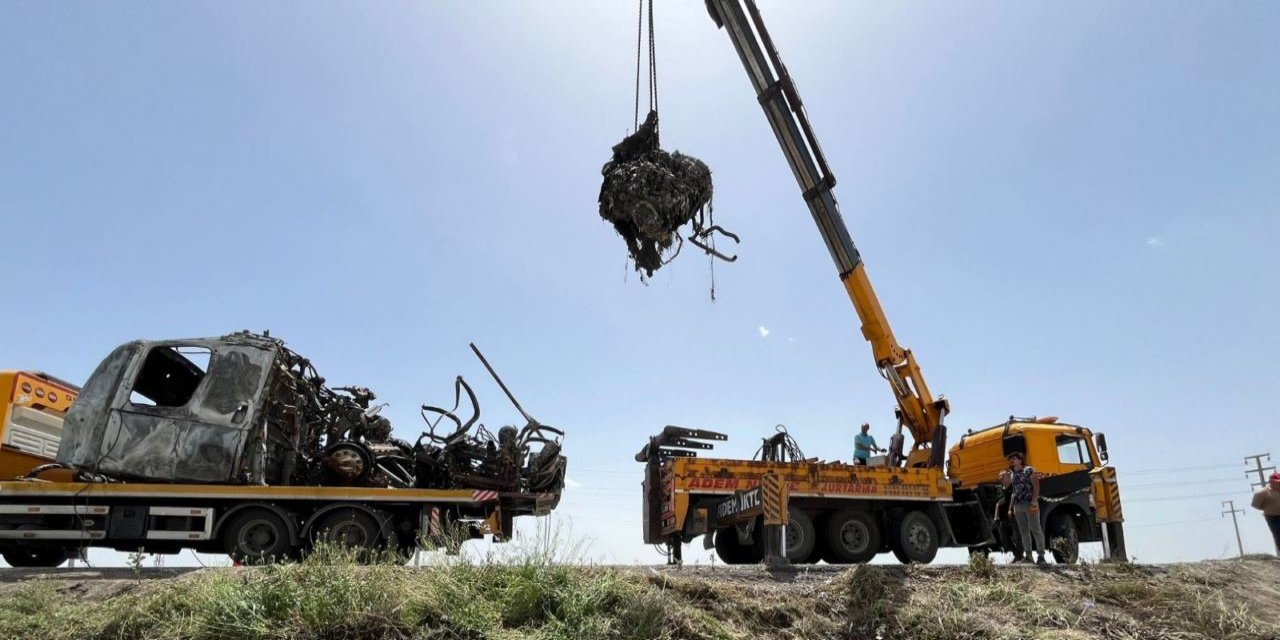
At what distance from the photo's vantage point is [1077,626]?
6.63 metres

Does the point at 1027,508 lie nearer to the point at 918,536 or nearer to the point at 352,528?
the point at 918,536

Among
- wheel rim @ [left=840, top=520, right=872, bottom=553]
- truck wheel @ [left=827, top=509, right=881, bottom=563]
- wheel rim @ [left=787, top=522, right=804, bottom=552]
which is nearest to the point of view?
wheel rim @ [left=787, top=522, right=804, bottom=552]

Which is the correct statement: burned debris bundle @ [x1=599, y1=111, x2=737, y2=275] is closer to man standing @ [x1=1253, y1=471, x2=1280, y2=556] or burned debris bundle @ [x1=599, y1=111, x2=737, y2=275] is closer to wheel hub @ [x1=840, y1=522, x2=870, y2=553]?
wheel hub @ [x1=840, y1=522, x2=870, y2=553]

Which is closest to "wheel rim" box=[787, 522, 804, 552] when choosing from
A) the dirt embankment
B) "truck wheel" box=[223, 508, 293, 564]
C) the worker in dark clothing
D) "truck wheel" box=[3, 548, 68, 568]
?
the worker in dark clothing

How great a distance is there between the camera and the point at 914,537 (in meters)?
12.1

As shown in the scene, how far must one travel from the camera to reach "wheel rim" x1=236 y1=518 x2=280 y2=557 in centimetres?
891

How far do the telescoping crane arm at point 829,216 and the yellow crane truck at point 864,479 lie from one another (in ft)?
0.07

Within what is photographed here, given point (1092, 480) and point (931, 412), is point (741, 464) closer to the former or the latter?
point (931, 412)

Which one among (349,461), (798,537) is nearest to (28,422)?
(349,461)

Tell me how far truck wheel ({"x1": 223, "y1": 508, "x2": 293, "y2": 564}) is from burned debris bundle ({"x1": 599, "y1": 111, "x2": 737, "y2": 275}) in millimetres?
5312

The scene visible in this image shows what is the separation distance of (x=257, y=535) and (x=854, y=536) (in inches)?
321

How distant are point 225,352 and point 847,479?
862 centimetres

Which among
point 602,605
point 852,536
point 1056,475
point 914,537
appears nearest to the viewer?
point 602,605

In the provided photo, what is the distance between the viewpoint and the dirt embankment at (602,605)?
543 cm
